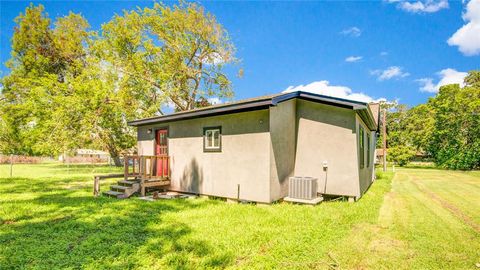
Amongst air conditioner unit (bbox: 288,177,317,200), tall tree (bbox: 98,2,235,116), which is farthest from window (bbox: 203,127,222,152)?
tall tree (bbox: 98,2,235,116)

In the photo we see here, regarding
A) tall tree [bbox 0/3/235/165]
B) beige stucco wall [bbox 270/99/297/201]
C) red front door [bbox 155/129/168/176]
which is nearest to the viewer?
beige stucco wall [bbox 270/99/297/201]

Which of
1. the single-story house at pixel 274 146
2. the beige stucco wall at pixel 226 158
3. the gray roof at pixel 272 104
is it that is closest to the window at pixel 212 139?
the single-story house at pixel 274 146

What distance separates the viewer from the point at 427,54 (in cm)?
1906

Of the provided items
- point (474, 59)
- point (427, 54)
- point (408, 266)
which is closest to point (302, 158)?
point (408, 266)

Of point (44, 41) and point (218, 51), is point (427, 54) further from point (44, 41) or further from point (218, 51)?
point (44, 41)

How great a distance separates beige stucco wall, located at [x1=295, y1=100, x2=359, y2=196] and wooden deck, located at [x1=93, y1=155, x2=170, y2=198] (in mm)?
4953

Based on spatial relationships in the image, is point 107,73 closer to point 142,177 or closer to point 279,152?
point 142,177

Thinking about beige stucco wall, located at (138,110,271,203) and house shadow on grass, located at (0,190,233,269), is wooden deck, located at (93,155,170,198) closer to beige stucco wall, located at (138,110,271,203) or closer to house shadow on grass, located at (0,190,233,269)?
beige stucco wall, located at (138,110,271,203)

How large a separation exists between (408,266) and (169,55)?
2320cm

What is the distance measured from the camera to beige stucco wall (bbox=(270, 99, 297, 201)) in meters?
7.21

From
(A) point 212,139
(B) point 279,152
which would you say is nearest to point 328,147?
(B) point 279,152

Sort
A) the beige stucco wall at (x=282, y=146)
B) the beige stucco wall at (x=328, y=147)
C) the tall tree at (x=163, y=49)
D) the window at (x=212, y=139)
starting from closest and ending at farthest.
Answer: the beige stucco wall at (x=282, y=146), the beige stucco wall at (x=328, y=147), the window at (x=212, y=139), the tall tree at (x=163, y=49)

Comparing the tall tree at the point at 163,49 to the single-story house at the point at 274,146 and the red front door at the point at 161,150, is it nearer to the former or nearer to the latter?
the red front door at the point at 161,150

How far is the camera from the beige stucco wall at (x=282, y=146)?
23.6 ft
